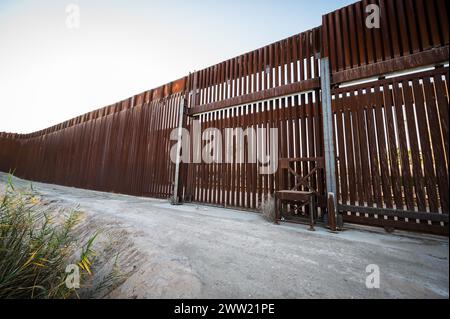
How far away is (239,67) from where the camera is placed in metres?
6.91

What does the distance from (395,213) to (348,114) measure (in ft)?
7.42

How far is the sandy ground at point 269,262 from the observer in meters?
1.73

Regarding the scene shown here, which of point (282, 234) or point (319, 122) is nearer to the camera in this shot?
point (282, 234)

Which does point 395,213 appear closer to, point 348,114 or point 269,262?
point 348,114

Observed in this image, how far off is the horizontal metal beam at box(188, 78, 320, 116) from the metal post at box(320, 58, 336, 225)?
11.2 inches

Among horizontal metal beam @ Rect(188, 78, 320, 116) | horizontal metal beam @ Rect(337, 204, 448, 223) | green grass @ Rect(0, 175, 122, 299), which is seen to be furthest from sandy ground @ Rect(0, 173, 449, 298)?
horizontal metal beam @ Rect(188, 78, 320, 116)

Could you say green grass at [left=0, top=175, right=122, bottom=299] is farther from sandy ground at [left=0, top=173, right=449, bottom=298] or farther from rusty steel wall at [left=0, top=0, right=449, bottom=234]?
rusty steel wall at [left=0, top=0, right=449, bottom=234]

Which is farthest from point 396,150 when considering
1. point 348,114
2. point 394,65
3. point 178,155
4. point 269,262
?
point 178,155

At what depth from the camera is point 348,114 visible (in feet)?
14.7

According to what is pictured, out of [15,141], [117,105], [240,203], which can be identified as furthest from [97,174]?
[15,141]

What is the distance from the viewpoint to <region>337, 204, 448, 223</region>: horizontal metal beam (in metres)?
3.42

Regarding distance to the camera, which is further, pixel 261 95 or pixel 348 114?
pixel 261 95
